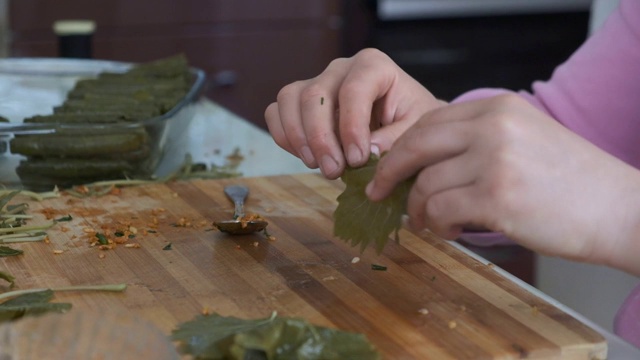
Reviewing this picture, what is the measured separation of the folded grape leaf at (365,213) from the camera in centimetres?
101

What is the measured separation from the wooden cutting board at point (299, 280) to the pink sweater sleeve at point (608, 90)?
503 millimetres

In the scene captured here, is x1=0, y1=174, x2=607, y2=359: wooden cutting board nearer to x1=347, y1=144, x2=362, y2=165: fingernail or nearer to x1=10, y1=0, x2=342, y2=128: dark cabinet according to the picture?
x1=347, y1=144, x2=362, y2=165: fingernail

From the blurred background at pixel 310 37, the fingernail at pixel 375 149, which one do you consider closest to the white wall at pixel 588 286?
the fingernail at pixel 375 149

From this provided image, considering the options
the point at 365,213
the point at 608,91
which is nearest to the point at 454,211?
the point at 365,213

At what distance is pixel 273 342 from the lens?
0.81m

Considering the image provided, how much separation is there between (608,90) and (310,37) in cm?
210

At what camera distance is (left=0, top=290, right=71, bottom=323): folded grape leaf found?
909mm

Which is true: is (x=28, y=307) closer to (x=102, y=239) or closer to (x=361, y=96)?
(x=102, y=239)

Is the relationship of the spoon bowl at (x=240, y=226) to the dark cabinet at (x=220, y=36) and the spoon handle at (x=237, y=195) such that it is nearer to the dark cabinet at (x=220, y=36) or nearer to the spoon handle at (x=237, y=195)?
the spoon handle at (x=237, y=195)

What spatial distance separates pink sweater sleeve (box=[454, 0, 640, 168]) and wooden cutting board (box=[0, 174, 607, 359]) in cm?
50

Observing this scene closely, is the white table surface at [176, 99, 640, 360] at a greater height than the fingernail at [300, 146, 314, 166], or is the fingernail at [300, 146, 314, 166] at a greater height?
the fingernail at [300, 146, 314, 166]

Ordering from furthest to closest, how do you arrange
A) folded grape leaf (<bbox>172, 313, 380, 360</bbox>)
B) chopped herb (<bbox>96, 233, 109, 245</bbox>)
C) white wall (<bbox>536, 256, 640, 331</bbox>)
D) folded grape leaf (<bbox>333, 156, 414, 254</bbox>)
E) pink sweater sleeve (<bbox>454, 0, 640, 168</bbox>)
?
white wall (<bbox>536, 256, 640, 331</bbox>), pink sweater sleeve (<bbox>454, 0, 640, 168</bbox>), chopped herb (<bbox>96, 233, 109, 245</bbox>), folded grape leaf (<bbox>333, 156, 414, 254</bbox>), folded grape leaf (<bbox>172, 313, 380, 360</bbox>)

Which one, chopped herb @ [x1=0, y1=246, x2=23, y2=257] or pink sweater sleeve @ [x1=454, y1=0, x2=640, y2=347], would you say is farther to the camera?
pink sweater sleeve @ [x1=454, y1=0, x2=640, y2=347]

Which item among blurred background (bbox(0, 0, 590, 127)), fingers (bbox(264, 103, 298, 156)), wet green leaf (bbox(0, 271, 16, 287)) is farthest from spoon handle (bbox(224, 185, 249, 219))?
blurred background (bbox(0, 0, 590, 127))
